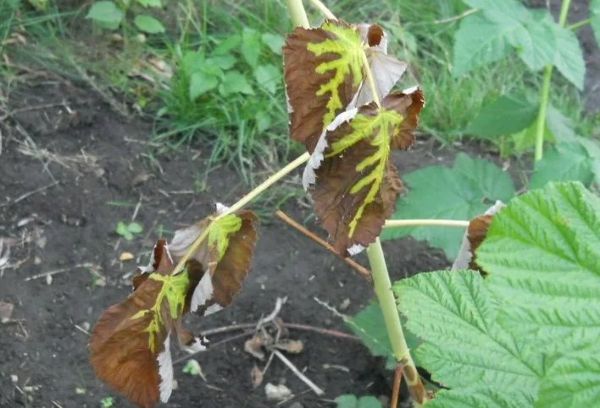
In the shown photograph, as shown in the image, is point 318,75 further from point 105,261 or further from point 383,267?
point 105,261

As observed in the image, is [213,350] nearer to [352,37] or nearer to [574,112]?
[352,37]

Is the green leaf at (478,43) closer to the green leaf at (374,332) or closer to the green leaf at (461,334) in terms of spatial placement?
the green leaf at (374,332)

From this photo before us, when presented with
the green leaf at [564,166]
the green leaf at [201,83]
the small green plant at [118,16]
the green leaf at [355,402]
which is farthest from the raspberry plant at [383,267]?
the small green plant at [118,16]

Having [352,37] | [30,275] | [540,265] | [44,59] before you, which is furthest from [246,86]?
[540,265]

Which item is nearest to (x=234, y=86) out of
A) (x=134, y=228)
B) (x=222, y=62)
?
(x=222, y=62)

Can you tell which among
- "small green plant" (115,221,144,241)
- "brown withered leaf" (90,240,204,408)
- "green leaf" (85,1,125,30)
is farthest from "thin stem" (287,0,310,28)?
"green leaf" (85,1,125,30)

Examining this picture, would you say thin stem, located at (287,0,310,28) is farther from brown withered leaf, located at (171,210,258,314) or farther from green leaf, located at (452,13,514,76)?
green leaf, located at (452,13,514,76)
